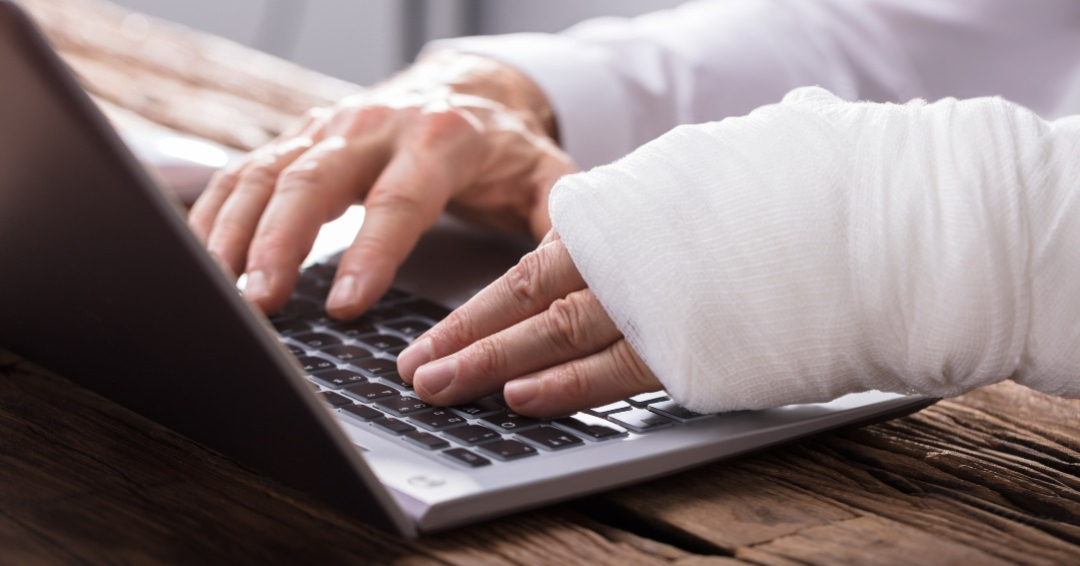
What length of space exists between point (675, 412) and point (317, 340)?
225mm

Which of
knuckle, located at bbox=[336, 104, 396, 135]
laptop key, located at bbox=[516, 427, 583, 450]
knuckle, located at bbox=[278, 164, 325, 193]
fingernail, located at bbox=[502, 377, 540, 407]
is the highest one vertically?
knuckle, located at bbox=[336, 104, 396, 135]

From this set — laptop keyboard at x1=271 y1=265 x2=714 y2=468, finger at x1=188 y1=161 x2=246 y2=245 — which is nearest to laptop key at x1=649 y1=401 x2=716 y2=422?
laptop keyboard at x1=271 y1=265 x2=714 y2=468

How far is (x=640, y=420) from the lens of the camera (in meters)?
0.48

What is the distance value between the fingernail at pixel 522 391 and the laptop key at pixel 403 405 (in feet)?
0.11

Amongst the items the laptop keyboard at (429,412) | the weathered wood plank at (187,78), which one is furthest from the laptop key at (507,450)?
the weathered wood plank at (187,78)

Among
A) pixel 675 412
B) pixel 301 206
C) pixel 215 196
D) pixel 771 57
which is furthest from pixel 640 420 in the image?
pixel 771 57

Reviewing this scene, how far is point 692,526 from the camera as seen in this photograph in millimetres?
414

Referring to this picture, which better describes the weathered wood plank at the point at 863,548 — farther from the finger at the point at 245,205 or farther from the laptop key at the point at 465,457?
the finger at the point at 245,205

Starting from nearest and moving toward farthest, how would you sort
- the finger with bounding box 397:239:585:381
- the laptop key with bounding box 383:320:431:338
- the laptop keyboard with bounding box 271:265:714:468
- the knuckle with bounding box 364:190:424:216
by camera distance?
the laptop keyboard with bounding box 271:265:714:468 < the finger with bounding box 397:239:585:381 < the laptop key with bounding box 383:320:431:338 < the knuckle with bounding box 364:190:424:216

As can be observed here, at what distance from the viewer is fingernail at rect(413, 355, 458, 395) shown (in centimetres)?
50

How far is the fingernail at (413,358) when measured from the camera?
0.53 meters

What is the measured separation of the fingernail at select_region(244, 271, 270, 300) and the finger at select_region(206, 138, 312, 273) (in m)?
0.06

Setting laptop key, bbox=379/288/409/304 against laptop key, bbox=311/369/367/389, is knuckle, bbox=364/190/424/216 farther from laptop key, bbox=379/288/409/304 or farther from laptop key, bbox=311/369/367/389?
laptop key, bbox=311/369/367/389

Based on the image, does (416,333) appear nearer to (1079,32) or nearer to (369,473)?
(369,473)
